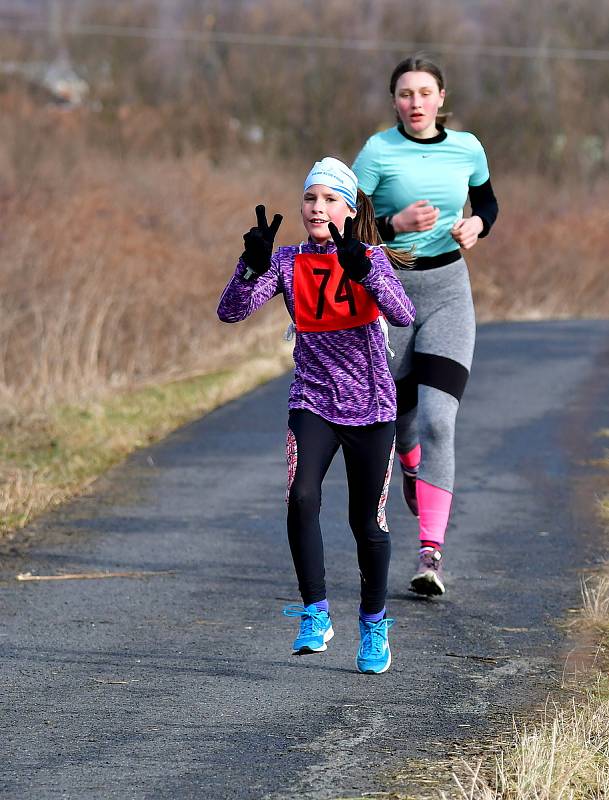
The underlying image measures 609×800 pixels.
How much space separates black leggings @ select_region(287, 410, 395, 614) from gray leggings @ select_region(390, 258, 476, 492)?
1.19 meters

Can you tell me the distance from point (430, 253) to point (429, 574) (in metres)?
1.25

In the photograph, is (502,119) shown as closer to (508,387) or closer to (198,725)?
(508,387)

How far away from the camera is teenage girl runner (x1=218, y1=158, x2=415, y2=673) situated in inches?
194

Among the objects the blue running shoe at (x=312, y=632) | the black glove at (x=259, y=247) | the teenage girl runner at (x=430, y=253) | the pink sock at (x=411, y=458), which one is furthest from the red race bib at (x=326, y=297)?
the pink sock at (x=411, y=458)

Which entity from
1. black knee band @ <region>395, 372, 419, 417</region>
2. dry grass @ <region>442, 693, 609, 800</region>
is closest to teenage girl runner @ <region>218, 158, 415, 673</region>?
dry grass @ <region>442, 693, 609, 800</region>

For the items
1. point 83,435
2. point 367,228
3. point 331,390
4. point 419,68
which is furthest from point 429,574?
point 83,435

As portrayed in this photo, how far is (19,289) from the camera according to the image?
1672cm

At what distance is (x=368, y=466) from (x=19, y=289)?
12.2m

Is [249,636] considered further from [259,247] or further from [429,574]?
[259,247]

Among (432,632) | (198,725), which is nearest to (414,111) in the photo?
(432,632)

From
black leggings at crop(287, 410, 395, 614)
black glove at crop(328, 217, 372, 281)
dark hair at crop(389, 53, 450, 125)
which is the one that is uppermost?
dark hair at crop(389, 53, 450, 125)

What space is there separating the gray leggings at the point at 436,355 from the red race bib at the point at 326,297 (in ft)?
4.09

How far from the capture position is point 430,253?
245 inches

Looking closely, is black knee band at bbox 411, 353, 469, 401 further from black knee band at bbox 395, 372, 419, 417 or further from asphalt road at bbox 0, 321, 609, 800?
asphalt road at bbox 0, 321, 609, 800
